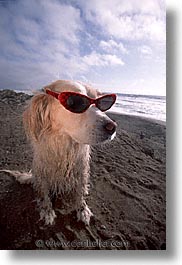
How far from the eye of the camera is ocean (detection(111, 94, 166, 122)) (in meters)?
1.21

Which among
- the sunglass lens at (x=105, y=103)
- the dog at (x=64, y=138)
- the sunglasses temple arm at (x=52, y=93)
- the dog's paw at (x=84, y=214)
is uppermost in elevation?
the sunglasses temple arm at (x=52, y=93)

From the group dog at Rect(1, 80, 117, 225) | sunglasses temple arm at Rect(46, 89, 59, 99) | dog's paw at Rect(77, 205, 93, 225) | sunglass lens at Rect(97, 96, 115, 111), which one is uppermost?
sunglasses temple arm at Rect(46, 89, 59, 99)

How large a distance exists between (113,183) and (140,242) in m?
0.20

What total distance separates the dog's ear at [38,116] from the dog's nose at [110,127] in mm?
166

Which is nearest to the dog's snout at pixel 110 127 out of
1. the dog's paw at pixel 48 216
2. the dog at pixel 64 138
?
the dog at pixel 64 138

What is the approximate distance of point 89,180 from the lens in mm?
1224

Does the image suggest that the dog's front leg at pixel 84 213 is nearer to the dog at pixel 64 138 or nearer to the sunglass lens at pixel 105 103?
the dog at pixel 64 138

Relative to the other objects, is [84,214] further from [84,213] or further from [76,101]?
[76,101]

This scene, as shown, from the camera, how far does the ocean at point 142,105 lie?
1.21 m

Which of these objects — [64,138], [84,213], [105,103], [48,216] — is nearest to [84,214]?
[84,213]

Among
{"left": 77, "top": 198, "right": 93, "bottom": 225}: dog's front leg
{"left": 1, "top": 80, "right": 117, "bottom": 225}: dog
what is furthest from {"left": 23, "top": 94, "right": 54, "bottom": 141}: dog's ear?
{"left": 77, "top": 198, "right": 93, "bottom": 225}: dog's front leg

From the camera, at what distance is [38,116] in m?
1.16

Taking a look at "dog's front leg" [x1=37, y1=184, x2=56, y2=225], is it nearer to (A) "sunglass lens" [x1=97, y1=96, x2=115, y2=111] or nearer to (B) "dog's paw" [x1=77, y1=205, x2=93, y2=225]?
(B) "dog's paw" [x1=77, y1=205, x2=93, y2=225]

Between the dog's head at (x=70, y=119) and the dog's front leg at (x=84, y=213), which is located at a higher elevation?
the dog's head at (x=70, y=119)
